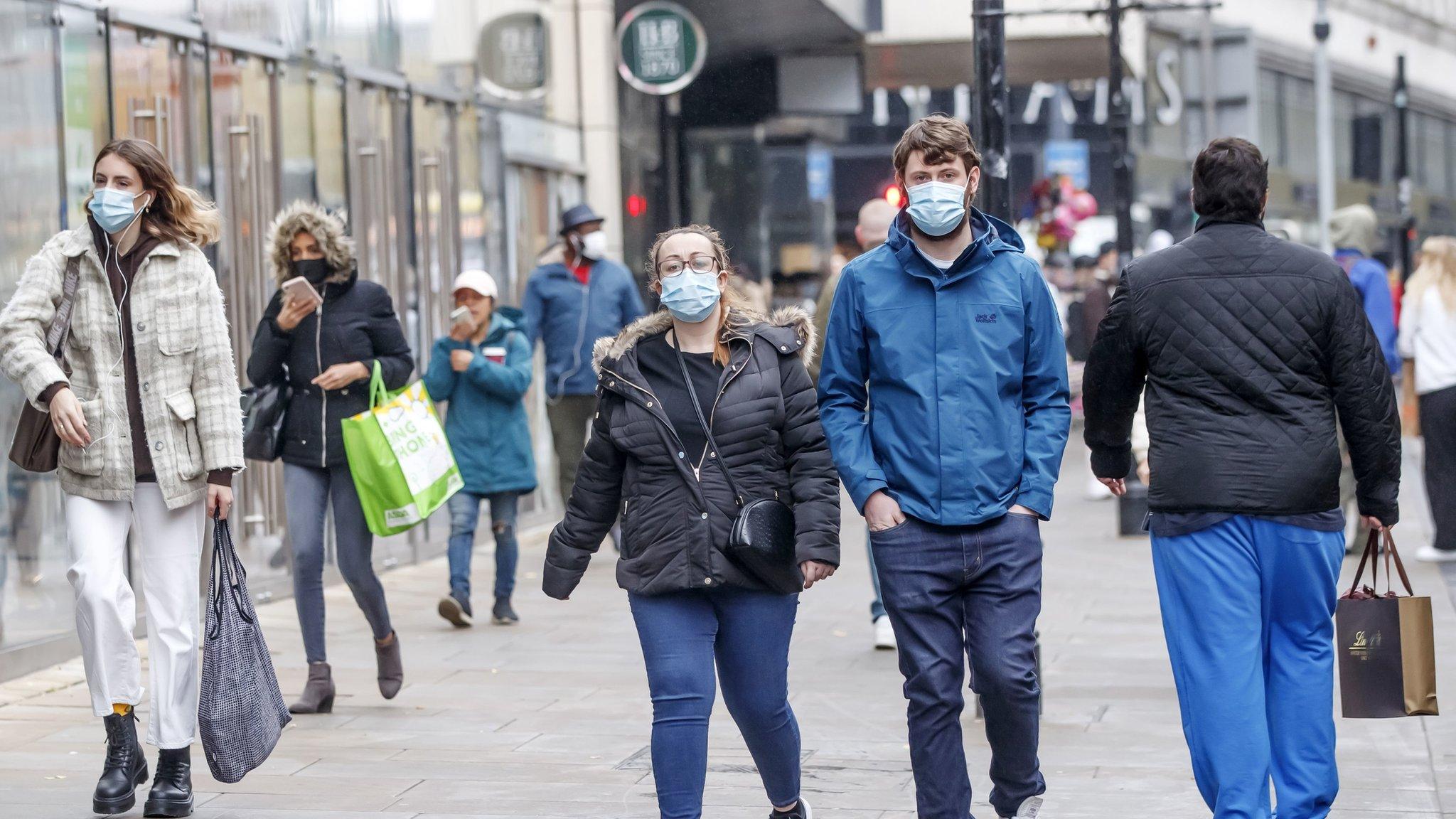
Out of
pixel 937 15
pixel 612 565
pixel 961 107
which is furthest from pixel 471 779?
pixel 961 107

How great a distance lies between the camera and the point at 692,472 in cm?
528

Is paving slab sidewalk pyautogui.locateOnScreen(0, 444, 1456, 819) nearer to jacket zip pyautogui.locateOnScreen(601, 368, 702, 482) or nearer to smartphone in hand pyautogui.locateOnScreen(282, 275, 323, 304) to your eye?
jacket zip pyautogui.locateOnScreen(601, 368, 702, 482)

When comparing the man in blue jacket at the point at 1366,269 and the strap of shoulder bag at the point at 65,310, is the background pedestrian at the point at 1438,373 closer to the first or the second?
the man in blue jacket at the point at 1366,269

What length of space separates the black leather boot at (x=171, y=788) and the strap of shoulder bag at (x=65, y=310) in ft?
3.96

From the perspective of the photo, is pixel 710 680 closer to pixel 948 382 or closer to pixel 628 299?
pixel 948 382

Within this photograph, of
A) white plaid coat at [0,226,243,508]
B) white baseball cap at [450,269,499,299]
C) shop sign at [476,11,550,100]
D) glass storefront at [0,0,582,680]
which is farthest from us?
shop sign at [476,11,550,100]

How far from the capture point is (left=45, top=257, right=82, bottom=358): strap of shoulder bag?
6059mm

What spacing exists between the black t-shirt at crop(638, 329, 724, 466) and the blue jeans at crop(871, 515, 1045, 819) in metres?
0.53

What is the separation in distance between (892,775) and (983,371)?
1912 millimetres

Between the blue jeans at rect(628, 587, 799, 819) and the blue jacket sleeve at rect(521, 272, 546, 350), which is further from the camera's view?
the blue jacket sleeve at rect(521, 272, 546, 350)

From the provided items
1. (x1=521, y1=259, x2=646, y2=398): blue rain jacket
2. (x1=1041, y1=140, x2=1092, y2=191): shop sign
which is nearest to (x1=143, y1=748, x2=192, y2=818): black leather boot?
(x1=521, y1=259, x2=646, y2=398): blue rain jacket

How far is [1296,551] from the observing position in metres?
5.23

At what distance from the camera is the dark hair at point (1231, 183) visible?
17.4 feet

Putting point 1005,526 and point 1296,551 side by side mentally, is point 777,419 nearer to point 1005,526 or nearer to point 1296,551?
point 1005,526
